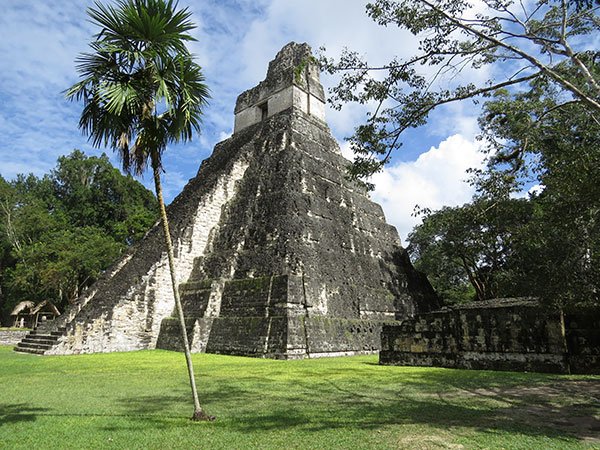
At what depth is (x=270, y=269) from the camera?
Result: 44.3 ft

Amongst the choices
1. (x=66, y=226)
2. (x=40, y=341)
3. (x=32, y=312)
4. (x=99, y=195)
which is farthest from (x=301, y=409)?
(x=99, y=195)

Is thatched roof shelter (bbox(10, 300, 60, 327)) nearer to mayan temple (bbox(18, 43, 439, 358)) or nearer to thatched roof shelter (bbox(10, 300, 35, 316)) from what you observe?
thatched roof shelter (bbox(10, 300, 35, 316))

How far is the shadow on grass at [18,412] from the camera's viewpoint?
14.3ft

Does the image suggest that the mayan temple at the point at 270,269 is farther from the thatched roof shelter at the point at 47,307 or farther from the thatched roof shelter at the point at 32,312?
the thatched roof shelter at the point at 32,312

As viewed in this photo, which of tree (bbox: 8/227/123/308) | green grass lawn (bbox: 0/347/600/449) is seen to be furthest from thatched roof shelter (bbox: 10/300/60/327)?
green grass lawn (bbox: 0/347/600/449)

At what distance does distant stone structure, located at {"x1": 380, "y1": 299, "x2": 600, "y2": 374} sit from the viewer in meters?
7.75

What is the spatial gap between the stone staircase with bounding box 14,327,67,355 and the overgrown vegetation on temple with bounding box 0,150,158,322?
1434cm

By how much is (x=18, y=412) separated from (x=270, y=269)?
9082 millimetres

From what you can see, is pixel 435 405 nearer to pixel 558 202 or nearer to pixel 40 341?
pixel 558 202

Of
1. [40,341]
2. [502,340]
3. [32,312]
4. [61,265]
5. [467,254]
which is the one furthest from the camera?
[32,312]

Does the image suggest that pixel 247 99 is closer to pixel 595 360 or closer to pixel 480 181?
pixel 480 181

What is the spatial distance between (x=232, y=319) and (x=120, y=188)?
1175 inches

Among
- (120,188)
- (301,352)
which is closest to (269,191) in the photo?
(301,352)

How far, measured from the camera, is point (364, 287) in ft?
51.3
